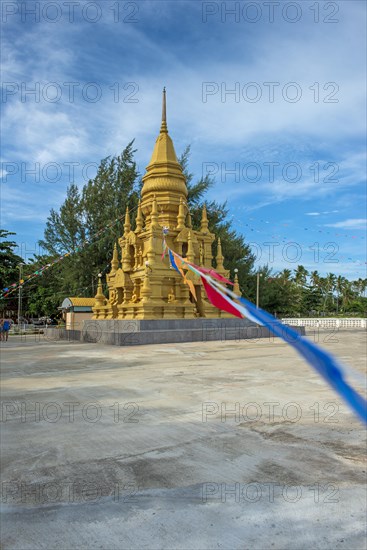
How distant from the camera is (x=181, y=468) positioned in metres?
3.25

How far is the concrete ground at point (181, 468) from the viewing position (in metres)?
2.34

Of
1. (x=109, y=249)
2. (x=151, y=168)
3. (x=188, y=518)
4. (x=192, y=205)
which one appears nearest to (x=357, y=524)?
(x=188, y=518)

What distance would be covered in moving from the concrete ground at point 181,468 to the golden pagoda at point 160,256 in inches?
474

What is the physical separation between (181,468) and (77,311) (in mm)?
20748

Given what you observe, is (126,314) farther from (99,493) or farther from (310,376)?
(99,493)

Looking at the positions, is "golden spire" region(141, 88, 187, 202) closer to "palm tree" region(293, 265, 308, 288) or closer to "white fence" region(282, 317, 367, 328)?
"white fence" region(282, 317, 367, 328)

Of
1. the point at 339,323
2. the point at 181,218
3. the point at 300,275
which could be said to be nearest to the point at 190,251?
the point at 181,218

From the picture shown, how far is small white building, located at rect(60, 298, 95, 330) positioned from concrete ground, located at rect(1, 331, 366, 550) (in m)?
16.7

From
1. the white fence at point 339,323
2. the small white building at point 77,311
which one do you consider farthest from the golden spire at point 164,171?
the white fence at point 339,323

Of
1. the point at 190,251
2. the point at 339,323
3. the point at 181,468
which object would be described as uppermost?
the point at 190,251

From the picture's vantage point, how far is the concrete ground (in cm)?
234

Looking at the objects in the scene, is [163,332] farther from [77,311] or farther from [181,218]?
[77,311]

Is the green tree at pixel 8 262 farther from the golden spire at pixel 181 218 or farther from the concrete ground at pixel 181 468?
the concrete ground at pixel 181 468

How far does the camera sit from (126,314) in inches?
756
